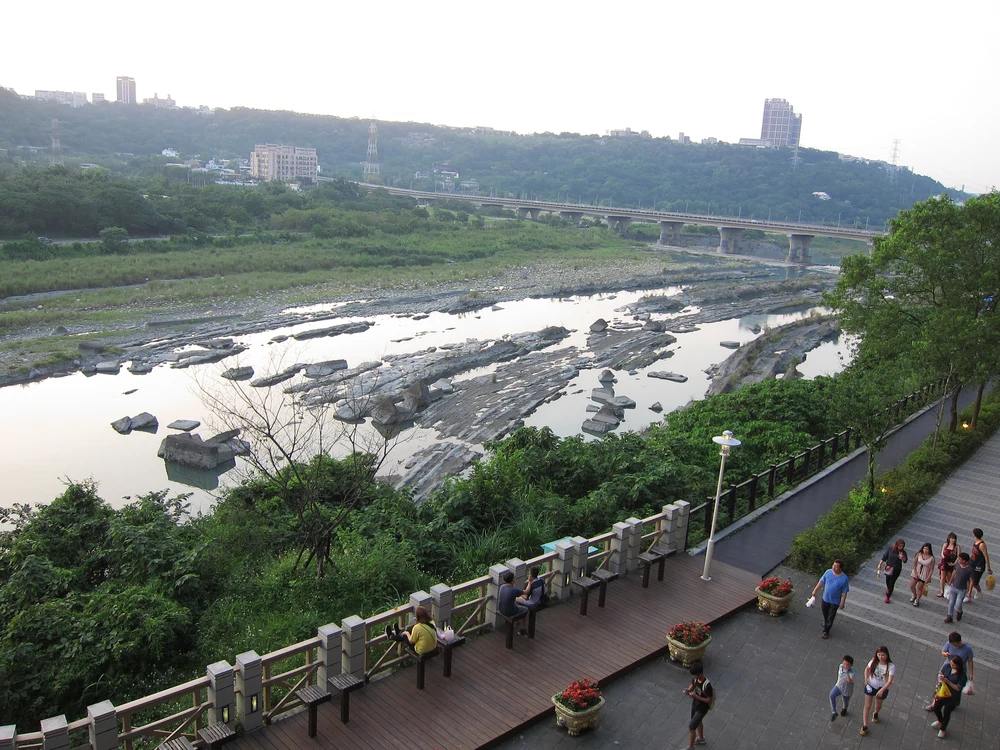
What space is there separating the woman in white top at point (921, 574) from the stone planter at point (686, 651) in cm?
467

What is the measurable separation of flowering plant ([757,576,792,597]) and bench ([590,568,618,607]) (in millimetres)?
2536

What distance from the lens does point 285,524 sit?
55.6 feet

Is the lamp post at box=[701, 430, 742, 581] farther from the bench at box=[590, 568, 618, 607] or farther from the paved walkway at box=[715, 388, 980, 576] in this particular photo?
the bench at box=[590, 568, 618, 607]

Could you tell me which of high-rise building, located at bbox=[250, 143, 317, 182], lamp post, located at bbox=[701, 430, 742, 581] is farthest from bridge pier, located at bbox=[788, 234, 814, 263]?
lamp post, located at bbox=[701, 430, 742, 581]

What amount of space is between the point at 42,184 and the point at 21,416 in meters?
48.6

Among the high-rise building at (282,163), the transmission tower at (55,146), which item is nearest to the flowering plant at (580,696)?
the transmission tower at (55,146)

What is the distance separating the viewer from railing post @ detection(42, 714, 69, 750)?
26.4ft

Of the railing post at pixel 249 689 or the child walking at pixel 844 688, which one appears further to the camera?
the child walking at pixel 844 688

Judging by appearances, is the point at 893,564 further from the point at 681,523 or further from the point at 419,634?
the point at 419,634

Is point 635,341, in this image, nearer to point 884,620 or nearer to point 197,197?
point 884,620

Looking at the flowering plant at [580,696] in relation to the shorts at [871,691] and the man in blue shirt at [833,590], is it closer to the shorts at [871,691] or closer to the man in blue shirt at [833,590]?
the shorts at [871,691]

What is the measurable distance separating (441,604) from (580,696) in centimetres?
239

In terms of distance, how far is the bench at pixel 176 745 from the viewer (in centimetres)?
870

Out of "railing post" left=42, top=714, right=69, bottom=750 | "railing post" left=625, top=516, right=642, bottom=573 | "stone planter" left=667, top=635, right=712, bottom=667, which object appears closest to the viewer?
"railing post" left=42, top=714, right=69, bottom=750
